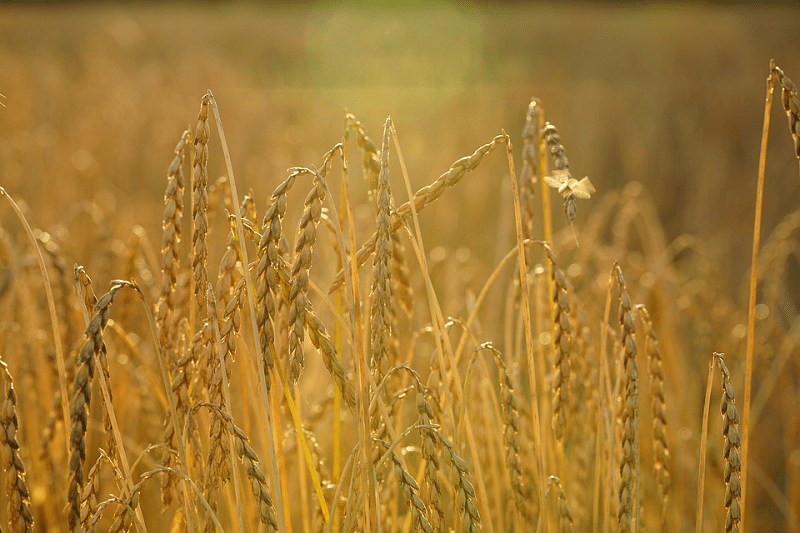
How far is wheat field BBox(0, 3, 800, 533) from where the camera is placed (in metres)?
0.77

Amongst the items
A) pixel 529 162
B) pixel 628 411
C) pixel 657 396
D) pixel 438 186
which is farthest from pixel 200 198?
pixel 657 396

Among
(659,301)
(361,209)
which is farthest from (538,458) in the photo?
(361,209)

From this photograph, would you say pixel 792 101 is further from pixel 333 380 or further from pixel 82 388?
pixel 82 388

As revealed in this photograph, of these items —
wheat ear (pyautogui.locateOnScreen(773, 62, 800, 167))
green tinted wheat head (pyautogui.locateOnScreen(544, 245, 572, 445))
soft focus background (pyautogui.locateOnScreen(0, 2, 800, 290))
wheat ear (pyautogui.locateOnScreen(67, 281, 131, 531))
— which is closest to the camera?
wheat ear (pyautogui.locateOnScreen(67, 281, 131, 531))

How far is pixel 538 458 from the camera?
902 mm

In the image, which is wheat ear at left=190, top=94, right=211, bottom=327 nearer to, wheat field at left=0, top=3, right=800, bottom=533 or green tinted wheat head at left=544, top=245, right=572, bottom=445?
wheat field at left=0, top=3, right=800, bottom=533

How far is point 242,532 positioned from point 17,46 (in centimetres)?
757

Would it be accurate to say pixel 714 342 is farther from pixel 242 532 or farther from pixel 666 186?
pixel 666 186

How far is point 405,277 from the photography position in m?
0.94

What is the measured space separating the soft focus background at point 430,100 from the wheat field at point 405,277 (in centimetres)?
3

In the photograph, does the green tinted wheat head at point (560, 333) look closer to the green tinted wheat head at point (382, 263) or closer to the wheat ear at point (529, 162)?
the wheat ear at point (529, 162)

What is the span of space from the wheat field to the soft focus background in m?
0.03

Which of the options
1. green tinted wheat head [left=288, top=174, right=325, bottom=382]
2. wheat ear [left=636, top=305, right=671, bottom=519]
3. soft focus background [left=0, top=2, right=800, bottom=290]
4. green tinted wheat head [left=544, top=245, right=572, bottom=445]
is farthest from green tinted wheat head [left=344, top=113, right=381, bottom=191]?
soft focus background [left=0, top=2, right=800, bottom=290]

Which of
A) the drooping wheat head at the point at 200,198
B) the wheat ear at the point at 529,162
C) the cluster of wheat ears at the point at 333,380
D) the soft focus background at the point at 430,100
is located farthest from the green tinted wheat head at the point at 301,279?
the soft focus background at the point at 430,100
